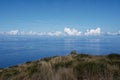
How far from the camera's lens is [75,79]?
7316mm

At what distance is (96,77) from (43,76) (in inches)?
68.6

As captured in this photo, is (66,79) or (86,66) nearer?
(66,79)

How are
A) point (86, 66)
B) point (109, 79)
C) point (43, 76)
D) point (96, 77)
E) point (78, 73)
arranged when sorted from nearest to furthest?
1. point (109, 79)
2. point (96, 77)
3. point (43, 76)
4. point (78, 73)
5. point (86, 66)

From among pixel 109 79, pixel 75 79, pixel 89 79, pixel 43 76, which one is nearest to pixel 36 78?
pixel 43 76

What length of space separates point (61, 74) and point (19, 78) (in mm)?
2029

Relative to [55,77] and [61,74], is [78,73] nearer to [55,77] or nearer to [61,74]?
[61,74]

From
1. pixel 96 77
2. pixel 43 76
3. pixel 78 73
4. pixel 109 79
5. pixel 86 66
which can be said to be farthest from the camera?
pixel 86 66

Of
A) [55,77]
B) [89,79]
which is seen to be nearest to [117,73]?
[89,79]

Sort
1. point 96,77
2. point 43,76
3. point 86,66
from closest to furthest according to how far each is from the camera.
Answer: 1. point 96,77
2. point 43,76
3. point 86,66

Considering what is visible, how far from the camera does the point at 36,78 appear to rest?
25.1 feet

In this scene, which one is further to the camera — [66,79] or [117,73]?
[117,73]

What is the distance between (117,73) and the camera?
863cm

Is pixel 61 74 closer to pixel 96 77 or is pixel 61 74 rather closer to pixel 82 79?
→ pixel 82 79

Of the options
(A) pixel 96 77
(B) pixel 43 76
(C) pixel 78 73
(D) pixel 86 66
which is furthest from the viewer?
(D) pixel 86 66
